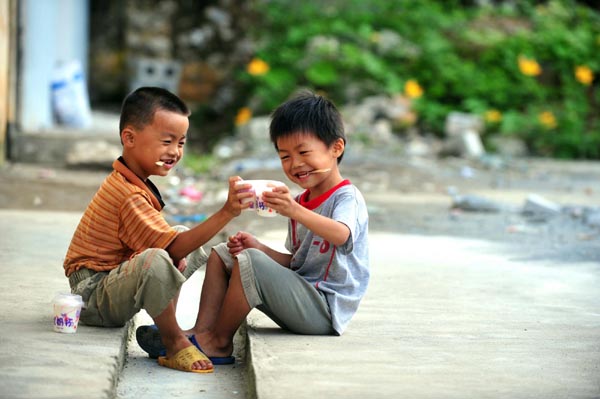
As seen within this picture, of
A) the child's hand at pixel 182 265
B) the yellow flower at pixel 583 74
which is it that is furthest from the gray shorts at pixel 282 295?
the yellow flower at pixel 583 74

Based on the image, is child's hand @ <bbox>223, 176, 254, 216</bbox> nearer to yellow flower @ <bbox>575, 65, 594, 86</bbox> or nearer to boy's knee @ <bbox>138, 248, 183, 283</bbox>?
boy's knee @ <bbox>138, 248, 183, 283</bbox>

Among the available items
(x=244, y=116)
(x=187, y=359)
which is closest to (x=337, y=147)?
(x=187, y=359)

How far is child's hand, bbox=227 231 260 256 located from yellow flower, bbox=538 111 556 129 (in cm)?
1021

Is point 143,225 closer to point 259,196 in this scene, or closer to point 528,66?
point 259,196

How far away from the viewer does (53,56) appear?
11.6 meters

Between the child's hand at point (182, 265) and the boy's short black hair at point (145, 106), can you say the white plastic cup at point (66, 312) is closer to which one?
the child's hand at point (182, 265)

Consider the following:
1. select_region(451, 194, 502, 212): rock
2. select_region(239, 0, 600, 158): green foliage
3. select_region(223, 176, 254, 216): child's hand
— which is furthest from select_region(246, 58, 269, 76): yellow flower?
select_region(223, 176, 254, 216): child's hand

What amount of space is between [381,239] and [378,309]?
7.27ft

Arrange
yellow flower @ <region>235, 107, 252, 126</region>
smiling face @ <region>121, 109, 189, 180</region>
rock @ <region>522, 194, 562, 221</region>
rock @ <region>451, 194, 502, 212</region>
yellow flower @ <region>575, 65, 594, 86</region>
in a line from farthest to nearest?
yellow flower @ <region>575, 65, 594, 86</region>
yellow flower @ <region>235, 107, 252, 126</region>
rock @ <region>451, 194, 502, 212</region>
rock @ <region>522, 194, 562, 221</region>
smiling face @ <region>121, 109, 189, 180</region>

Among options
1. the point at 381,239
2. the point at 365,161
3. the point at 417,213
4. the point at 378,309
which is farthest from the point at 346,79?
the point at 378,309

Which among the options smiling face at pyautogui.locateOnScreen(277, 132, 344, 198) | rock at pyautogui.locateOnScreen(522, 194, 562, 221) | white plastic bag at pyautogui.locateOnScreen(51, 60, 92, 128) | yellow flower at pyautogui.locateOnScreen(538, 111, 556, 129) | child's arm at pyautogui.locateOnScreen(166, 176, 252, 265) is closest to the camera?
child's arm at pyautogui.locateOnScreen(166, 176, 252, 265)

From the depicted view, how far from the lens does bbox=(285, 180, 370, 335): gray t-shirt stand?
3918 millimetres

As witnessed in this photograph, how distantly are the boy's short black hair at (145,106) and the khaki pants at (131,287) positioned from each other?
53cm

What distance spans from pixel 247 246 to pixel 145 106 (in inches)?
27.7
